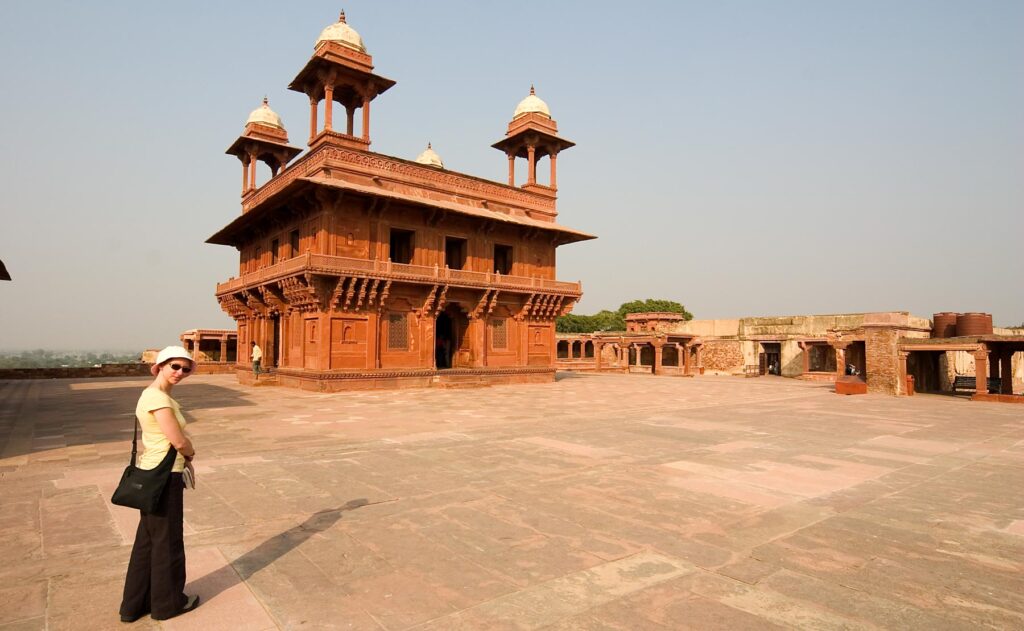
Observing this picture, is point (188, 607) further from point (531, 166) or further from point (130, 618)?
point (531, 166)

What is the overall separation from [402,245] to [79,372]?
19.4 metres

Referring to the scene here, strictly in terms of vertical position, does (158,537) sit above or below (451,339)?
below

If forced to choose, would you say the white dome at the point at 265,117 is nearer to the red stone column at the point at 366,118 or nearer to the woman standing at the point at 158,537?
the red stone column at the point at 366,118

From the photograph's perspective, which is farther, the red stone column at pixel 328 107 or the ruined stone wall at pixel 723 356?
the ruined stone wall at pixel 723 356

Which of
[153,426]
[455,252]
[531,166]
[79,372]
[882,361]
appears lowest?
[79,372]

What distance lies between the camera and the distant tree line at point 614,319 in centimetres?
7456

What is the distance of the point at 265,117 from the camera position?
94.8 feet

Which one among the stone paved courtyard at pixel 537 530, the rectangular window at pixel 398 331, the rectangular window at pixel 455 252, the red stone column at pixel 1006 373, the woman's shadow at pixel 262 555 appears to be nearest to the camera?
the stone paved courtyard at pixel 537 530

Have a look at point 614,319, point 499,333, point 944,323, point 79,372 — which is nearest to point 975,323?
point 944,323

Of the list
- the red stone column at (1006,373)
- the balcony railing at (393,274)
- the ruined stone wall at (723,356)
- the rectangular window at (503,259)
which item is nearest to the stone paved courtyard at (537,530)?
the balcony railing at (393,274)

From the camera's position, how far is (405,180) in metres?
22.8

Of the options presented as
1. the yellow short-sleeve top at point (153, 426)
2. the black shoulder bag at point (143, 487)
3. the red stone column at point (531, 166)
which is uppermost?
the red stone column at point (531, 166)

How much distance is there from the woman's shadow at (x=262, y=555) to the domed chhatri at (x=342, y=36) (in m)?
21.1

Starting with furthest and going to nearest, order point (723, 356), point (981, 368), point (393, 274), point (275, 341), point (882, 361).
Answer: point (723, 356) → point (275, 341) → point (882, 361) → point (393, 274) → point (981, 368)
